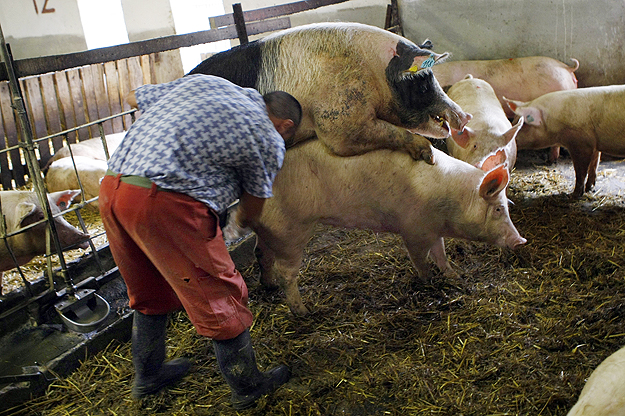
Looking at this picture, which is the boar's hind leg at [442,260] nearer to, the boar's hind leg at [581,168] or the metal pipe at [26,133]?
the boar's hind leg at [581,168]

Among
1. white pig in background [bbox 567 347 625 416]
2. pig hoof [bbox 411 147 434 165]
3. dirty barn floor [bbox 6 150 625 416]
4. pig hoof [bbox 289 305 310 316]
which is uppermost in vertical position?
pig hoof [bbox 411 147 434 165]

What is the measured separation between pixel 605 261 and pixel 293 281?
2.29m

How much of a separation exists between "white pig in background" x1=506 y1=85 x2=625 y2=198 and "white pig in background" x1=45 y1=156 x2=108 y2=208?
15.8 feet

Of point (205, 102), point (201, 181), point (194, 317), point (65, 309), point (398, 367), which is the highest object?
point (205, 102)

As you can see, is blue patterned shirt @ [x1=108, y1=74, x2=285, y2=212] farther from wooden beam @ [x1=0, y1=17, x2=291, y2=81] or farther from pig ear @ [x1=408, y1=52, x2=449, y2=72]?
wooden beam @ [x1=0, y1=17, x2=291, y2=81]

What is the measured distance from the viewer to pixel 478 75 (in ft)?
22.6

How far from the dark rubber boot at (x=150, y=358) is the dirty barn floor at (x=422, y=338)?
0.07 metres

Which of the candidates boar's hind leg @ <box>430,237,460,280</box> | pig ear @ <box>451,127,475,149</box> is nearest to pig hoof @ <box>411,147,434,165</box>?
boar's hind leg @ <box>430,237,460,280</box>

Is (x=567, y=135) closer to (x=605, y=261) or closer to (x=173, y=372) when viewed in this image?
(x=605, y=261)

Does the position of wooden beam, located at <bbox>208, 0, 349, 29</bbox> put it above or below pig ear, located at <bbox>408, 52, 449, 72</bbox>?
above

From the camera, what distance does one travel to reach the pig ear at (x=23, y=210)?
363 centimetres

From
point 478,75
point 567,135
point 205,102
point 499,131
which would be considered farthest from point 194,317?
point 478,75

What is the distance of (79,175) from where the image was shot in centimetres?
602

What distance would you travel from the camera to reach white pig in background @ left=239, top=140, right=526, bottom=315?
328 cm
